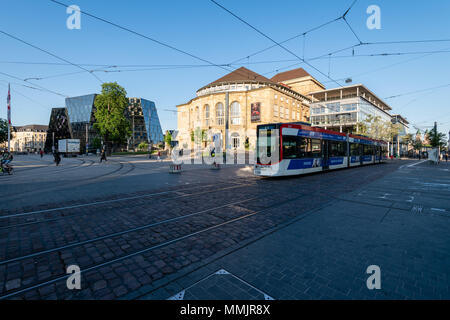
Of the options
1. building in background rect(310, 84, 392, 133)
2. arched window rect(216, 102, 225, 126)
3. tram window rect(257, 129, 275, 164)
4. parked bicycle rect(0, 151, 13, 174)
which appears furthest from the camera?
building in background rect(310, 84, 392, 133)

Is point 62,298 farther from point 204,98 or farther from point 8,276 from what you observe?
point 204,98

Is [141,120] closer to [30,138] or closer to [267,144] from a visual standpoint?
[30,138]

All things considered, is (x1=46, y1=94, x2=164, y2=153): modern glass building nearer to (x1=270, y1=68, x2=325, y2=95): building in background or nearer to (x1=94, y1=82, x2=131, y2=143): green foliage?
(x1=94, y1=82, x2=131, y2=143): green foliage

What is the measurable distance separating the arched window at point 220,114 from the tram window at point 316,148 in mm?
41005

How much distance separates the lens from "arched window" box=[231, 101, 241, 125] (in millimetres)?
52500

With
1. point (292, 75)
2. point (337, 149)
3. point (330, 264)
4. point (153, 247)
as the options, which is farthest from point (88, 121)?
point (330, 264)

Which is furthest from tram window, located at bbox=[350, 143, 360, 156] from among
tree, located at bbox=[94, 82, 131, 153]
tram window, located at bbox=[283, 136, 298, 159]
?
tree, located at bbox=[94, 82, 131, 153]

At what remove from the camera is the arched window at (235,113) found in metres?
52.5

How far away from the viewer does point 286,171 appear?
12.4 m

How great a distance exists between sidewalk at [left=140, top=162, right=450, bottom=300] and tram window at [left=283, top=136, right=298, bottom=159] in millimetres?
7007

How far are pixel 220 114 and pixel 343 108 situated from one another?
1335 inches
